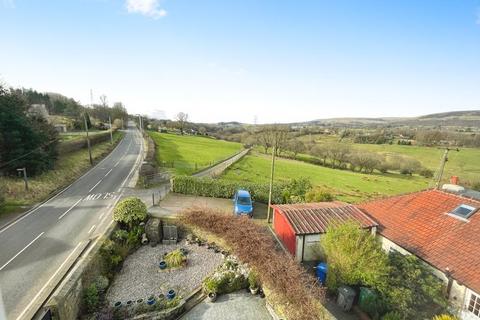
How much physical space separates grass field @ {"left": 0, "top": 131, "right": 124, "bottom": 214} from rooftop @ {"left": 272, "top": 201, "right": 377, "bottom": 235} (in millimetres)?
19216

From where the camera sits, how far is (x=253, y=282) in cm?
1170

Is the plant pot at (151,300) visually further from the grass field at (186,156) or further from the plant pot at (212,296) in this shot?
the grass field at (186,156)

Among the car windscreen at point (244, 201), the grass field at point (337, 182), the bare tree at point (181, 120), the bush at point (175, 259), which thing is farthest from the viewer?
the bare tree at point (181, 120)

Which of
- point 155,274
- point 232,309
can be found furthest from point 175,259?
point 232,309

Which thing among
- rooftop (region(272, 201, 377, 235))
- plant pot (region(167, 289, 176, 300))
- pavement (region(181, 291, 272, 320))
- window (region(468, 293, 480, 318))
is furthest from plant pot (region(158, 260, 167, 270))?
window (region(468, 293, 480, 318))

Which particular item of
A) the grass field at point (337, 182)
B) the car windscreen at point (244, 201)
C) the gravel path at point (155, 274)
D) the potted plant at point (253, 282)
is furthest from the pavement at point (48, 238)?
the grass field at point (337, 182)

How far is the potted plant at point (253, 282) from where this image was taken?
11594mm

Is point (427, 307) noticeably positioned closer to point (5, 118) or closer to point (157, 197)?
point (157, 197)

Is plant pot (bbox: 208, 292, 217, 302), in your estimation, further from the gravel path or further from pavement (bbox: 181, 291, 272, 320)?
the gravel path

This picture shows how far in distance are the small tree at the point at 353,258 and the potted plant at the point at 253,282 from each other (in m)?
3.51

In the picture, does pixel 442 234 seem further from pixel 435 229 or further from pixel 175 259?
pixel 175 259

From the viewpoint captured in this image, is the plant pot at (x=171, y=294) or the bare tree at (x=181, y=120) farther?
the bare tree at (x=181, y=120)

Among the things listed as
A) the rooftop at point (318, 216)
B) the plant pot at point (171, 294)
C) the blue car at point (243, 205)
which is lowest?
the plant pot at point (171, 294)

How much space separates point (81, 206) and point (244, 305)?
15.1 metres
